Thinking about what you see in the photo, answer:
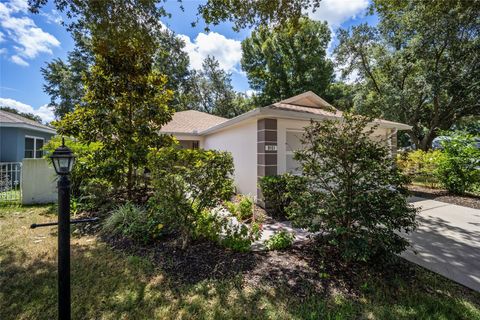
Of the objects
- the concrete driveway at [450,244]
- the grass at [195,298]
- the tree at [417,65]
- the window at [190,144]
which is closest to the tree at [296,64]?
the tree at [417,65]

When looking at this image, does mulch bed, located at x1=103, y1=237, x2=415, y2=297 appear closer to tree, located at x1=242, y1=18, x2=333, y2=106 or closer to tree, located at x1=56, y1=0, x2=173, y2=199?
tree, located at x1=56, y1=0, x2=173, y2=199

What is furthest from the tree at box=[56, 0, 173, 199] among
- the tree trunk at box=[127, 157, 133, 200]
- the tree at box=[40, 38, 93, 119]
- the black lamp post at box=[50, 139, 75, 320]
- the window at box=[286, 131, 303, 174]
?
the tree at box=[40, 38, 93, 119]

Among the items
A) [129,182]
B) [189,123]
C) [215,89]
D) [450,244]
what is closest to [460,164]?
[450,244]

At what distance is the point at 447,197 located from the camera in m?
8.02

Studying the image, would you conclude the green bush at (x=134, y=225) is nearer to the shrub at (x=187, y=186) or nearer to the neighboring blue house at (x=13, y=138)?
the shrub at (x=187, y=186)

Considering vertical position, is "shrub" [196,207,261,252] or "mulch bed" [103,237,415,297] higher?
"shrub" [196,207,261,252]

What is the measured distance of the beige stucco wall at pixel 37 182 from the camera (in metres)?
6.97

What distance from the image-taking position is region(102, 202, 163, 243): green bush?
4.27 m

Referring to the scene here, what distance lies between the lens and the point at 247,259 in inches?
141

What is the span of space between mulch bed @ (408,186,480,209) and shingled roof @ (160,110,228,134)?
11.0m

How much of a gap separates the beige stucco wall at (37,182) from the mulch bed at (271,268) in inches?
212

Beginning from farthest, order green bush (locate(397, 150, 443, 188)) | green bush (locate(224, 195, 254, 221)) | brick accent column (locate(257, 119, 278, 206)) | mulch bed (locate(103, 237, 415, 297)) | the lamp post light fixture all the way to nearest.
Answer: green bush (locate(397, 150, 443, 188)), brick accent column (locate(257, 119, 278, 206)), green bush (locate(224, 195, 254, 221)), mulch bed (locate(103, 237, 415, 297)), the lamp post light fixture

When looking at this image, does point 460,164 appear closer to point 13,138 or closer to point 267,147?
point 267,147

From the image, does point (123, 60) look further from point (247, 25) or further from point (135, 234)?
point (135, 234)
